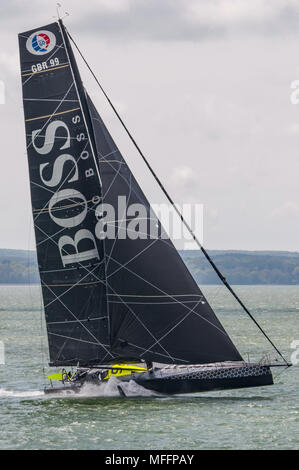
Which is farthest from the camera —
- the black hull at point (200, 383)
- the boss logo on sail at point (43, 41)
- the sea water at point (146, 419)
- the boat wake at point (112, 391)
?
the boat wake at point (112, 391)

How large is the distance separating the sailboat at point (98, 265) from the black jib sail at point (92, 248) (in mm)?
36

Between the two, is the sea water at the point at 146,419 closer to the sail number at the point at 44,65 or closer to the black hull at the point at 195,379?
the black hull at the point at 195,379

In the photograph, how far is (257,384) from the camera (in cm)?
3388

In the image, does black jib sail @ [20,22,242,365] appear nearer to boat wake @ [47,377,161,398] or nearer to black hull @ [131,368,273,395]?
black hull @ [131,368,273,395]

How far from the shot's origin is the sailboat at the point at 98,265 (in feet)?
112

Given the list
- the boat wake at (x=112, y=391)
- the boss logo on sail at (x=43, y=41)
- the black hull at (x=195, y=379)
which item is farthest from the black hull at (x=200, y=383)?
the boss logo on sail at (x=43, y=41)

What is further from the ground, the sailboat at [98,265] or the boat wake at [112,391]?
the sailboat at [98,265]

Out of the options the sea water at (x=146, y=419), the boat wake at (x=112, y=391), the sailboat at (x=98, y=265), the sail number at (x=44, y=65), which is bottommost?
the sea water at (x=146, y=419)

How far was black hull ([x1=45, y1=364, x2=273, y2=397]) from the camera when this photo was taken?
111 feet

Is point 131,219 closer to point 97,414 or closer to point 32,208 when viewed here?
point 32,208

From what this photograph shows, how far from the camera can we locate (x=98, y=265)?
1358 inches

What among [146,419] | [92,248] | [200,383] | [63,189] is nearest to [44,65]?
[63,189]

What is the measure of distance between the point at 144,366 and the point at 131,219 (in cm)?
568

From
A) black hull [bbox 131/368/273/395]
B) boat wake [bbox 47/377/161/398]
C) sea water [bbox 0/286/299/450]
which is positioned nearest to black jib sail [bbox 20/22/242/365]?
black hull [bbox 131/368/273/395]
